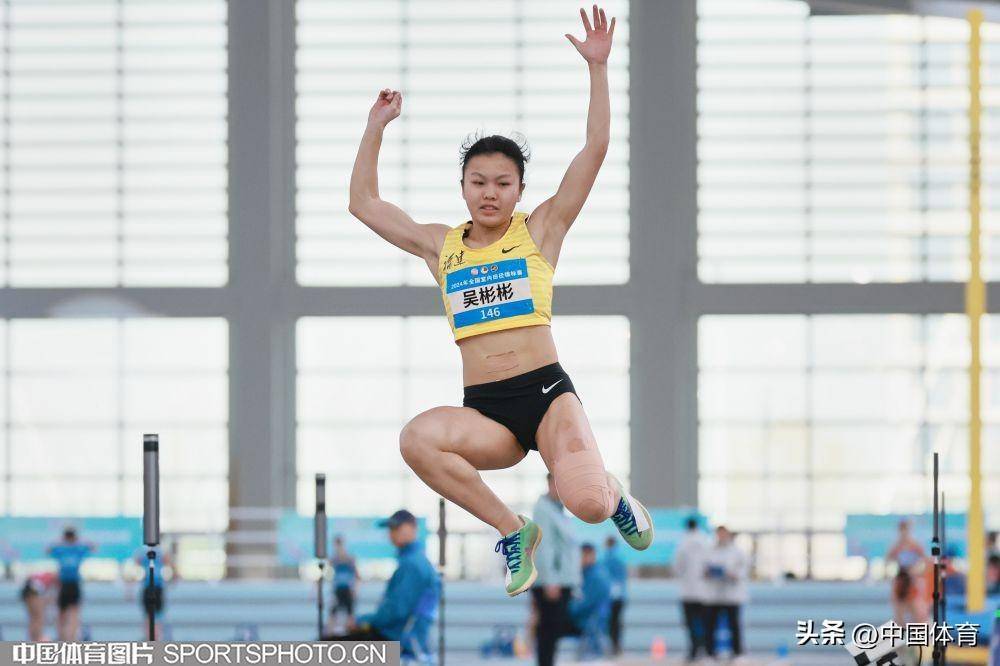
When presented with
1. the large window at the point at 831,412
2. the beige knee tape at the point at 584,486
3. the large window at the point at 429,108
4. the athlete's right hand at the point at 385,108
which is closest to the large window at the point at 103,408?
the large window at the point at 429,108

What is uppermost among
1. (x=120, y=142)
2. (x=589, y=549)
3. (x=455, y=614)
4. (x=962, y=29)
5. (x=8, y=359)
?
(x=962, y=29)

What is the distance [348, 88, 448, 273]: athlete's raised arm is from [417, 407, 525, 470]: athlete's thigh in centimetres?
54

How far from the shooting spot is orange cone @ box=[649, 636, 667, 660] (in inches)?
643

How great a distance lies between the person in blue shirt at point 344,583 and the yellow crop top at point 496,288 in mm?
9826

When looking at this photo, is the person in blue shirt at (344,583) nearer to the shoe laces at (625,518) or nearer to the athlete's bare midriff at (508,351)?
the shoe laces at (625,518)

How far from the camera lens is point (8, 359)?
20531mm

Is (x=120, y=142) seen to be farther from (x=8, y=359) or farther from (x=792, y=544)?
(x=792, y=544)

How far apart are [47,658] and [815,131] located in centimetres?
1595

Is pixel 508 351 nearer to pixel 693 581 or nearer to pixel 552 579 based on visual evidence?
pixel 552 579

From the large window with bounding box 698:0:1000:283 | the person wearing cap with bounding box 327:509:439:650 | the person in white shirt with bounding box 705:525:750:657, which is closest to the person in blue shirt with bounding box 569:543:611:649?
the person in white shirt with bounding box 705:525:750:657

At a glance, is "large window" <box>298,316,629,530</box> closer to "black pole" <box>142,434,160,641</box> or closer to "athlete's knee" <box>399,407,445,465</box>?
→ "black pole" <box>142,434,160,641</box>

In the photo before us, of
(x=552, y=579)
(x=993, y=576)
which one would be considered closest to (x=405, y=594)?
(x=552, y=579)

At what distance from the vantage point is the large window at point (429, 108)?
20.3 meters

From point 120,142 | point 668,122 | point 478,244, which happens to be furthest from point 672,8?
point 478,244
